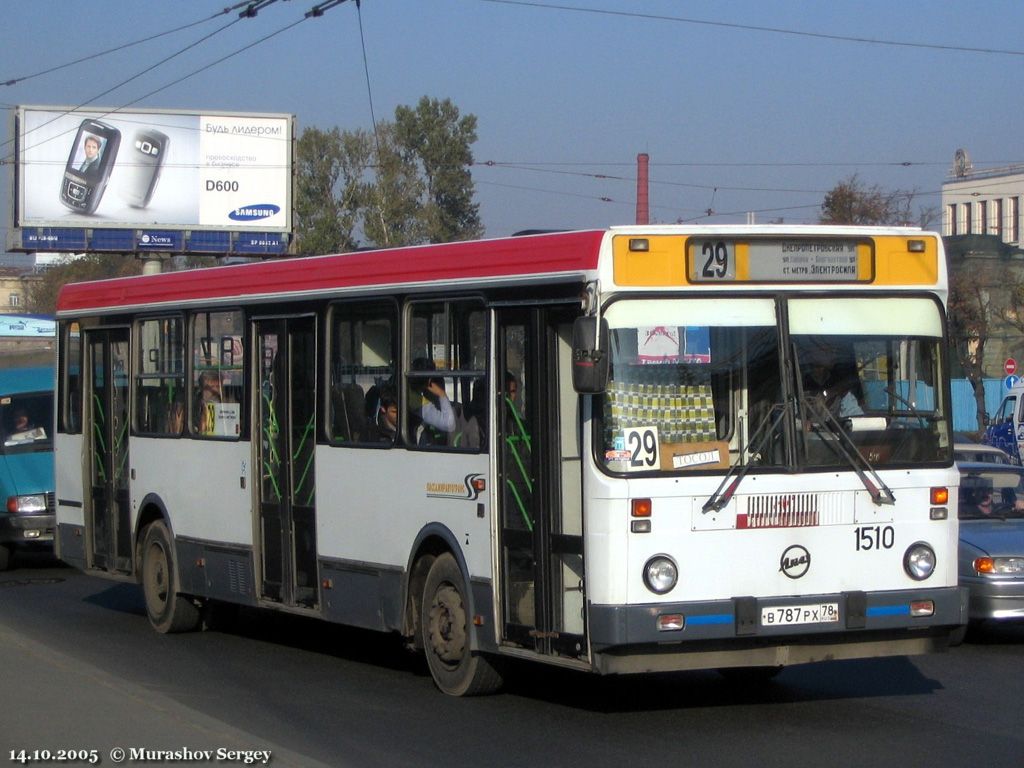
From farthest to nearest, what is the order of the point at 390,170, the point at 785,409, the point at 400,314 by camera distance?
the point at 390,170 < the point at 400,314 < the point at 785,409

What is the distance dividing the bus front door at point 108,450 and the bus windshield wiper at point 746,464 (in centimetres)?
729

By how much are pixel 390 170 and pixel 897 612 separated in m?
64.7

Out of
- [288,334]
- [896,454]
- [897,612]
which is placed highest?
[288,334]

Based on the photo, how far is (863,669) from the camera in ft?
36.7

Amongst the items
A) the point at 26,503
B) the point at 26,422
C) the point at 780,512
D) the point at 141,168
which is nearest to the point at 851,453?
the point at 780,512

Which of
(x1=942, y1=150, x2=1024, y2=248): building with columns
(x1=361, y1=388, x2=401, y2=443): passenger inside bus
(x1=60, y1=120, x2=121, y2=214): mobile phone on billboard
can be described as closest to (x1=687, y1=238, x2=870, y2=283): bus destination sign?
(x1=361, y1=388, x2=401, y2=443): passenger inside bus

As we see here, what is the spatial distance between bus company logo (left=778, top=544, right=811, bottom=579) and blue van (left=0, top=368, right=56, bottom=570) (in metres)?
12.8

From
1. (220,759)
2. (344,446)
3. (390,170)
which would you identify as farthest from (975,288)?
(220,759)

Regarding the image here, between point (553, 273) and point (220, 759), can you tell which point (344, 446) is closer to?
point (553, 273)

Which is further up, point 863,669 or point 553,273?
point 553,273

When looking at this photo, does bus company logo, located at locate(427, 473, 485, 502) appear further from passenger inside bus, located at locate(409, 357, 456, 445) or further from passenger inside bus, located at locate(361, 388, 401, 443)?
passenger inside bus, located at locate(361, 388, 401, 443)

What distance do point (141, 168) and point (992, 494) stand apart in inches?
1606

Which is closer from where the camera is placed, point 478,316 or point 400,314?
point 478,316

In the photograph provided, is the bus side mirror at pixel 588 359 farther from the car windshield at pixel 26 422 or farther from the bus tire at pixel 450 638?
the car windshield at pixel 26 422
